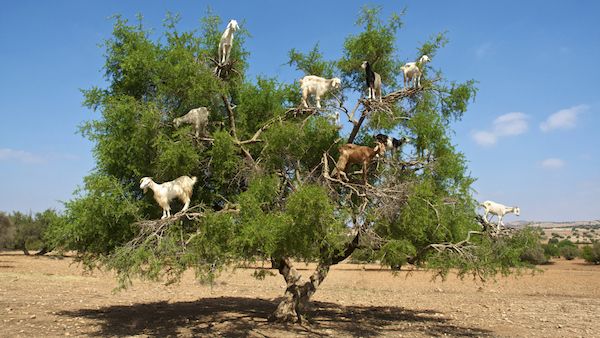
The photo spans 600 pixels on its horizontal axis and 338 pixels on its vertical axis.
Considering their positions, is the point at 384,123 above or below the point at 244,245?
above

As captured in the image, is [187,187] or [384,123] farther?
[384,123]

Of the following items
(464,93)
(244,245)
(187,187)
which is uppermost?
(464,93)

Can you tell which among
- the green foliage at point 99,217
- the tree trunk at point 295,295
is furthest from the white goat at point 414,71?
the green foliage at point 99,217

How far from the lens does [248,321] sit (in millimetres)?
13398

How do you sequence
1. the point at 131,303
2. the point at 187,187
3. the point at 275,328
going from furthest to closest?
1. the point at 131,303
2. the point at 275,328
3. the point at 187,187

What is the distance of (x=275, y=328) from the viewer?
12141 millimetres

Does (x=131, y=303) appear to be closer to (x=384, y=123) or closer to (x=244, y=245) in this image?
(x=244, y=245)

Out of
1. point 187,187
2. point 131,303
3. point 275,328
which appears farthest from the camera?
point 131,303

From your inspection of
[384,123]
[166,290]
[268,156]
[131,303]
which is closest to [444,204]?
[384,123]

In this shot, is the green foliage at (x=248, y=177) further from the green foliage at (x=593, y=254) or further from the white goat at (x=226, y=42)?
the green foliage at (x=593, y=254)

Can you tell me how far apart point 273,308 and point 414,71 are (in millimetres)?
9714

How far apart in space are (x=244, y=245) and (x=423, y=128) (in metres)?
5.19

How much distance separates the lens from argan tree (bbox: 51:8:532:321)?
32.1 ft

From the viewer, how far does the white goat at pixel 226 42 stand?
11328mm
